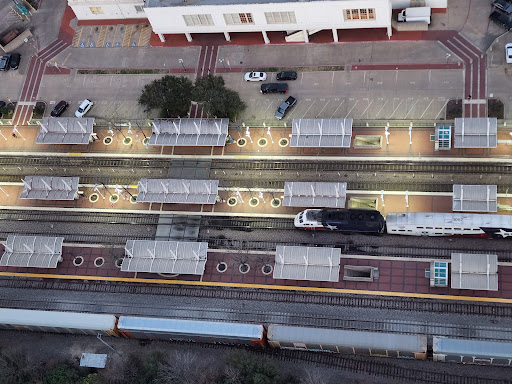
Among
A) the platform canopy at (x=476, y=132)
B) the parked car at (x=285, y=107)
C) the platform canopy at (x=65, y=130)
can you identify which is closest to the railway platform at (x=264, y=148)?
the parked car at (x=285, y=107)

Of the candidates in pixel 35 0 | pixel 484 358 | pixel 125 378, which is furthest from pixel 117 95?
pixel 484 358

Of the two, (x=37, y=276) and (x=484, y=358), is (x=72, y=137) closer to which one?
(x=37, y=276)

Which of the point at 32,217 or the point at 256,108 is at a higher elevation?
the point at 256,108

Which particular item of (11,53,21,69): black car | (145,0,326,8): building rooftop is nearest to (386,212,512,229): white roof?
(145,0,326,8): building rooftop

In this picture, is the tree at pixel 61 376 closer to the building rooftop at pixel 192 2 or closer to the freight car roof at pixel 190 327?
the freight car roof at pixel 190 327

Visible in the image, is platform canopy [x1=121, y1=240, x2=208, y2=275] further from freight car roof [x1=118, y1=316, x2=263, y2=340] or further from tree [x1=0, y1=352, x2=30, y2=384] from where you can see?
tree [x1=0, y1=352, x2=30, y2=384]

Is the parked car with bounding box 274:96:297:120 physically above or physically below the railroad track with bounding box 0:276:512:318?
above
